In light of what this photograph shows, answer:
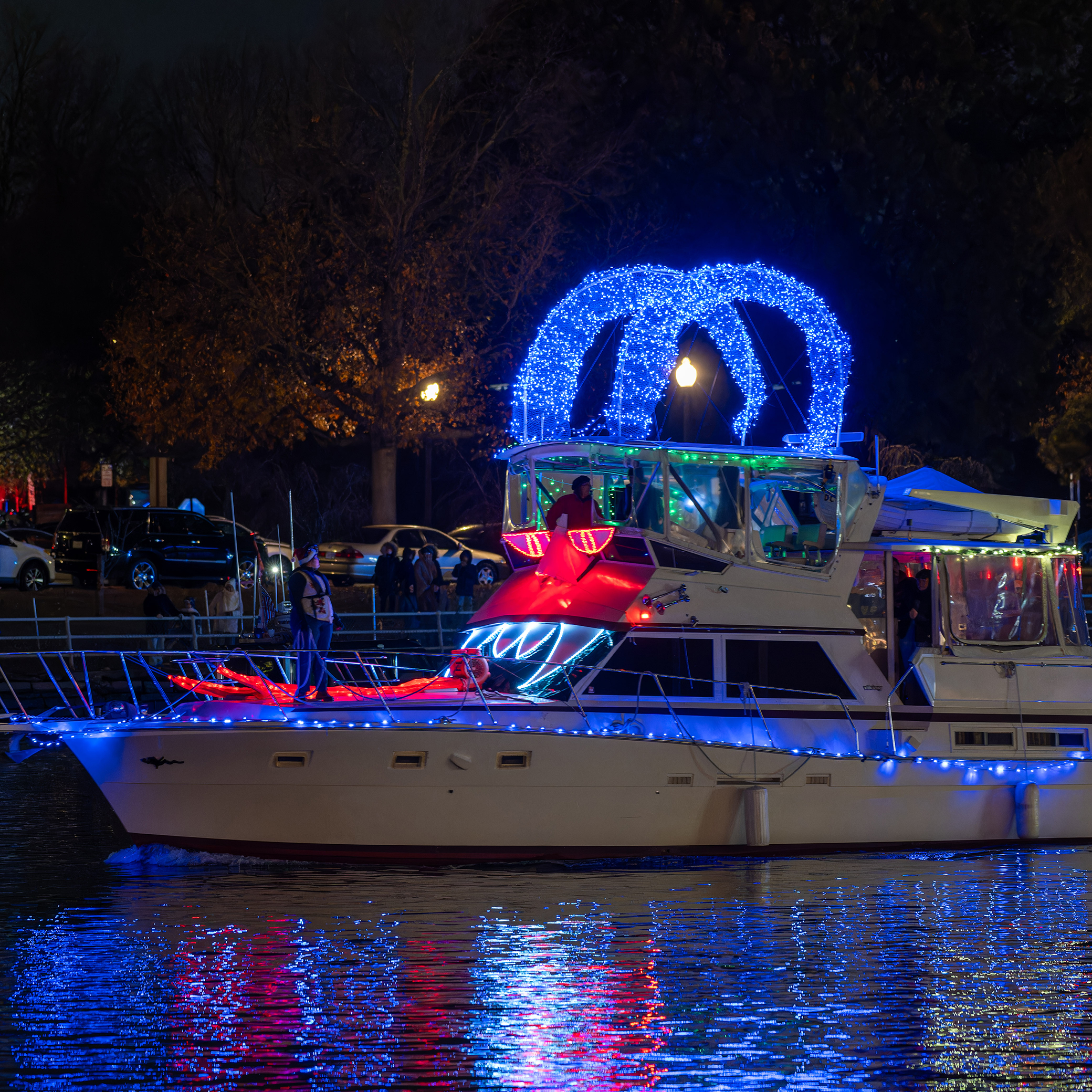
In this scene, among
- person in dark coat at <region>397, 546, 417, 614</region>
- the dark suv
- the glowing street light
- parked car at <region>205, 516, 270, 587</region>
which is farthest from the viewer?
parked car at <region>205, 516, 270, 587</region>

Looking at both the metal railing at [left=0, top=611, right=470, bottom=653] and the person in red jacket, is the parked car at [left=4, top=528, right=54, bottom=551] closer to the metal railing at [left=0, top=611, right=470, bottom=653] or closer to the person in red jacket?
the metal railing at [left=0, top=611, right=470, bottom=653]

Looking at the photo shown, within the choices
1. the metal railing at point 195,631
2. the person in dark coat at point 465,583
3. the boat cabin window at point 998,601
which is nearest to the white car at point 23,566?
the metal railing at point 195,631

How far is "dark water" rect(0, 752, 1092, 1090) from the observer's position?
302 inches

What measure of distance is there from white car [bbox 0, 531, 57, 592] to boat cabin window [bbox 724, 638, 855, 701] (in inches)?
704

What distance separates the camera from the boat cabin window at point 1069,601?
1452 cm

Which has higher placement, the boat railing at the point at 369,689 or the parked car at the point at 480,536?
the parked car at the point at 480,536

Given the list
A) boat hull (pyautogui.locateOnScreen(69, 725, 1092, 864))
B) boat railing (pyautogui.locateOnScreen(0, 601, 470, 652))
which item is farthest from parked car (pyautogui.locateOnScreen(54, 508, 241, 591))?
boat hull (pyautogui.locateOnScreen(69, 725, 1092, 864))

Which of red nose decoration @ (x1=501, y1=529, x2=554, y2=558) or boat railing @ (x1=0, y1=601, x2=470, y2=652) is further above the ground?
red nose decoration @ (x1=501, y1=529, x2=554, y2=558)

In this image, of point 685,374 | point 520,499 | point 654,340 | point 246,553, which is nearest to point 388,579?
point 246,553

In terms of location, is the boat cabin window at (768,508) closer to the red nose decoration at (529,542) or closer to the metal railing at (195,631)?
the red nose decoration at (529,542)

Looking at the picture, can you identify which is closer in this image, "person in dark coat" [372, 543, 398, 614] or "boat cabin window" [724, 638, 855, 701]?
"boat cabin window" [724, 638, 855, 701]

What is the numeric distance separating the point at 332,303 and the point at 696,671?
859 inches

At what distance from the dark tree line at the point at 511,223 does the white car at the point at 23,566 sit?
725 centimetres

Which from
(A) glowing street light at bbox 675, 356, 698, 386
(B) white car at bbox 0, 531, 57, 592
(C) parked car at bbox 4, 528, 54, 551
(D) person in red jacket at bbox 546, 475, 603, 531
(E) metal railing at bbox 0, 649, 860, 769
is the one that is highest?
(A) glowing street light at bbox 675, 356, 698, 386
